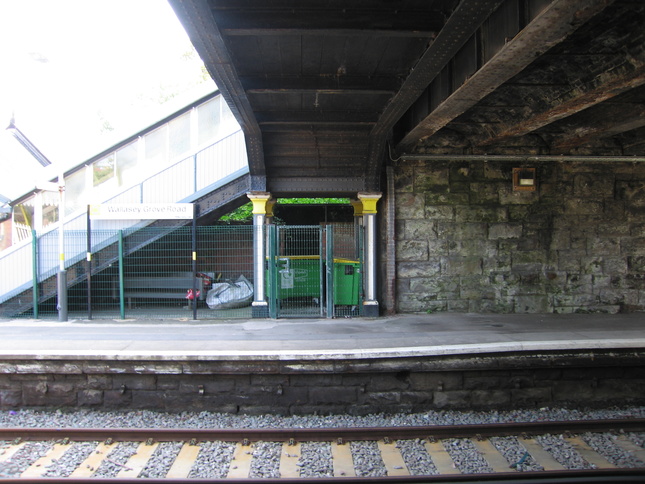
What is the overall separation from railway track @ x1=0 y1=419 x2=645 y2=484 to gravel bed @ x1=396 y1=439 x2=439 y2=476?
0.01m

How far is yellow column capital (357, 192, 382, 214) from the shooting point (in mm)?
9398

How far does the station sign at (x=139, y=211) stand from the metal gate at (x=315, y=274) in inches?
78.5

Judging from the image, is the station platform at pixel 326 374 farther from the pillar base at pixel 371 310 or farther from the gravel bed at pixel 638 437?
the pillar base at pixel 371 310

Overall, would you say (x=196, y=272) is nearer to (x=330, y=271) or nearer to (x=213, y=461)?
(x=330, y=271)

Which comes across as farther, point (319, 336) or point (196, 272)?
point (196, 272)

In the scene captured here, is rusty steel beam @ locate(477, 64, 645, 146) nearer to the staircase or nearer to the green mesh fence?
the green mesh fence

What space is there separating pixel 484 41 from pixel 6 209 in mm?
10632

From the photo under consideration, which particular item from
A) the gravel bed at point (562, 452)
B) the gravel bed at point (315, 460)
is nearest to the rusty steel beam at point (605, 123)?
the gravel bed at point (562, 452)

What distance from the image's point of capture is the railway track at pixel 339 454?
445cm

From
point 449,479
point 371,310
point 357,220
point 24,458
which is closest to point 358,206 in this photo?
point 357,220

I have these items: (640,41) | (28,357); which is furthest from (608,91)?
(28,357)

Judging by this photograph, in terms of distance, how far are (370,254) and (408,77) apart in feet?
14.3

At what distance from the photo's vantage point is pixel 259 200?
9.48 metres

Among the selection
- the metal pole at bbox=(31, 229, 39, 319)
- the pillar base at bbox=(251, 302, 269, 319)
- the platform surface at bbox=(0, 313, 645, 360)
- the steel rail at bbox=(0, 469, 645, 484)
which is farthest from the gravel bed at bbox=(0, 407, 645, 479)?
the metal pole at bbox=(31, 229, 39, 319)
